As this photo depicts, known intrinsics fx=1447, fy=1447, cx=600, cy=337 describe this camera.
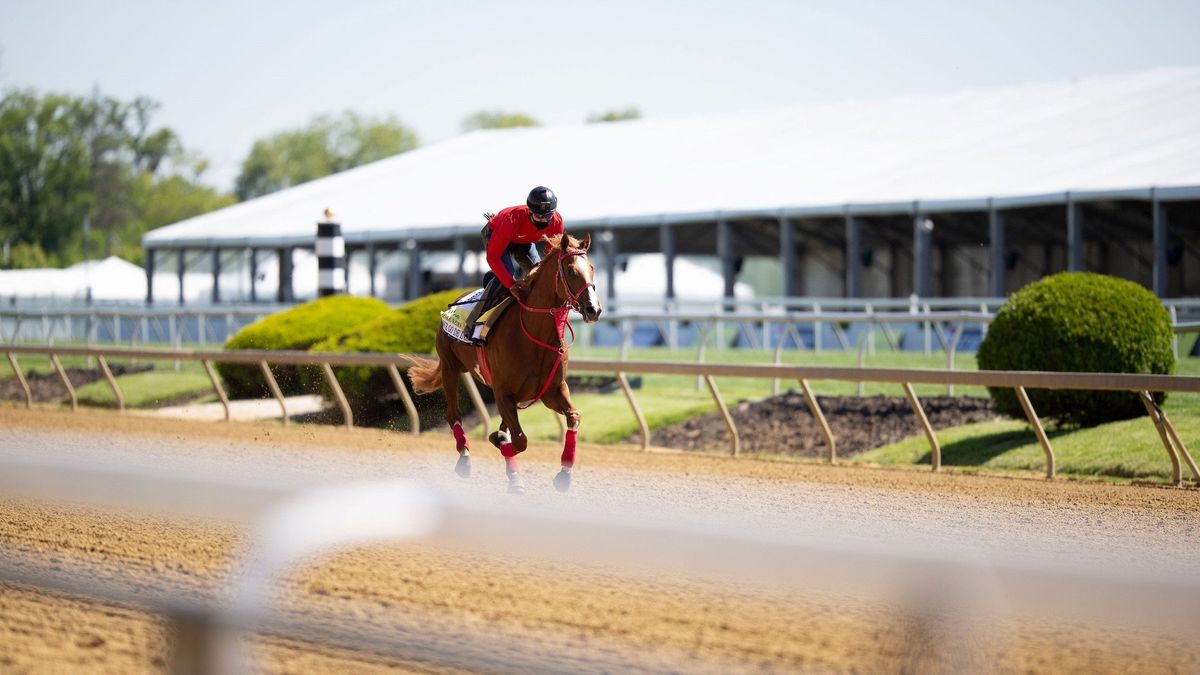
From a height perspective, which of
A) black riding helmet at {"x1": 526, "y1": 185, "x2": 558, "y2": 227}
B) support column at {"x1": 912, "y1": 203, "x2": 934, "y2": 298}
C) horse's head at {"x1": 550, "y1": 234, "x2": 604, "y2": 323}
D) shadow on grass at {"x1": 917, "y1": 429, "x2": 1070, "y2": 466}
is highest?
support column at {"x1": 912, "y1": 203, "x2": 934, "y2": 298}

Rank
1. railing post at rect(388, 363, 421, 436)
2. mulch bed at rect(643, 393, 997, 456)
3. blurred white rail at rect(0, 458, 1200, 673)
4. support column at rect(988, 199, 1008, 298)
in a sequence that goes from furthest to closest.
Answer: support column at rect(988, 199, 1008, 298), railing post at rect(388, 363, 421, 436), mulch bed at rect(643, 393, 997, 456), blurred white rail at rect(0, 458, 1200, 673)

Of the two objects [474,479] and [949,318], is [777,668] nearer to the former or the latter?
[474,479]

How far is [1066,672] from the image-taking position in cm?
432

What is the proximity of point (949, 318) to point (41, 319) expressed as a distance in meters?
18.3

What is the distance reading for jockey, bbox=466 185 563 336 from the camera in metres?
7.90

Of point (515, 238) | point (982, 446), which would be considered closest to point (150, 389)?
point (982, 446)

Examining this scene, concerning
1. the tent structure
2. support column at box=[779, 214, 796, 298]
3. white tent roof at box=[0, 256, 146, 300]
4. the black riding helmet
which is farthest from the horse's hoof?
white tent roof at box=[0, 256, 146, 300]

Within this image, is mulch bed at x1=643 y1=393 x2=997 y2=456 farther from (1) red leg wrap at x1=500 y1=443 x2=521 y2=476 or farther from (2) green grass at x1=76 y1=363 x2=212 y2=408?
(2) green grass at x1=76 y1=363 x2=212 y2=408

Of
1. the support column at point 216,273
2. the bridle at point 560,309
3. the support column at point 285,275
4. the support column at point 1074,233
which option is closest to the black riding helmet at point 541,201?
the bridle at point 560,309

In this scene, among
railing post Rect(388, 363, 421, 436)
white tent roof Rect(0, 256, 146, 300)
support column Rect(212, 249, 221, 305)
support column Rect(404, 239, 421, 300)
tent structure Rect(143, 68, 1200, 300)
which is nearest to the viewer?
railing post Rect(388, 363, 421, 436)

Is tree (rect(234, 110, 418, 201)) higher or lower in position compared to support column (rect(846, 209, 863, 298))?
higher

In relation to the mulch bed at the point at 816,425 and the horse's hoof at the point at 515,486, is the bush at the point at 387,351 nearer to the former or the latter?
the mulch bed at the point at 816,425

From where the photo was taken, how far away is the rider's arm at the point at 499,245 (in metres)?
8.20

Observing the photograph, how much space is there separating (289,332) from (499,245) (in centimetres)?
1072
